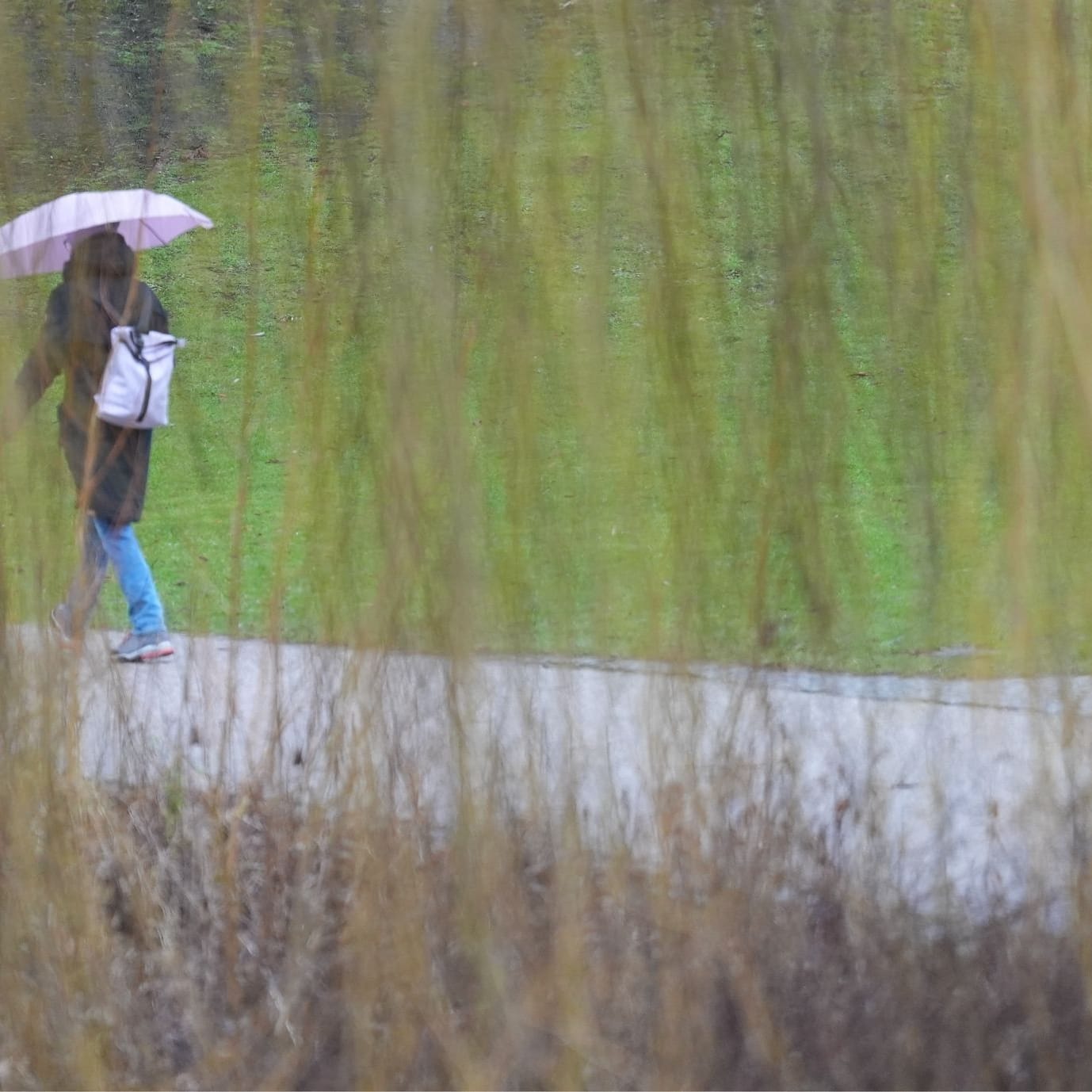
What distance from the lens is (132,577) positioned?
5227 mm

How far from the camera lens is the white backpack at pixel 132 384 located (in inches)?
118

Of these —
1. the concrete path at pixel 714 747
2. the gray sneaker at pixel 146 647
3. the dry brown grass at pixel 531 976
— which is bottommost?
the dry brown grass at pixel 531 976

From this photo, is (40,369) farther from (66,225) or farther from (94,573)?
(94,573)

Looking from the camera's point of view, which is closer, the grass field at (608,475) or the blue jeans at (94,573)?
the grass field at (608,475)

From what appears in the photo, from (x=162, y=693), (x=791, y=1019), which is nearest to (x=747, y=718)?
(x=791, y=1019)

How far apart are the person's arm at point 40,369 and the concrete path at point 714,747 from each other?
14.1 inches

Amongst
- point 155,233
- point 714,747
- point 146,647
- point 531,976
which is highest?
point 155,233

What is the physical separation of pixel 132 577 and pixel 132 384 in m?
→ 2.29

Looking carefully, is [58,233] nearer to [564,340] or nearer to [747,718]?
[564,340]

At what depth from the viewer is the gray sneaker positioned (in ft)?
11.2

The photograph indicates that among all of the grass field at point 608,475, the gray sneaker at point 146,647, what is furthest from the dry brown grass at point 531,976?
the gray sneaker at point 146,647

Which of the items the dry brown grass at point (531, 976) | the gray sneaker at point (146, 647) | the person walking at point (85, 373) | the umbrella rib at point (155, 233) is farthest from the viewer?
the gray sneaker at point (146, 647)

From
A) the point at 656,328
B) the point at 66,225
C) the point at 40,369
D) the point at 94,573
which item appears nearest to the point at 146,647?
the point at 94,573

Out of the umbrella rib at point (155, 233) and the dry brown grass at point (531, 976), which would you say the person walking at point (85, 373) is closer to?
the umbrella rib at point (155, 233)
